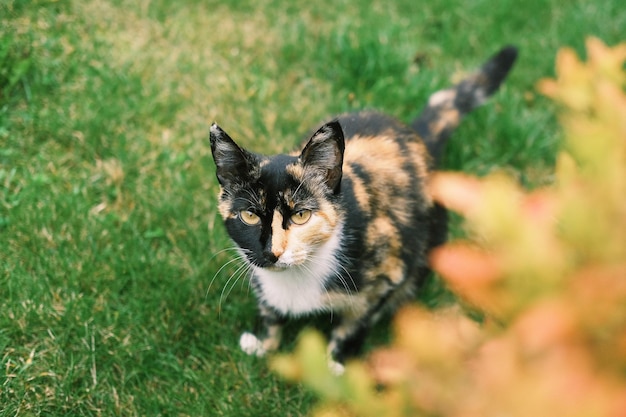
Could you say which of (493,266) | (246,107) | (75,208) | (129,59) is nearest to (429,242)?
(246,107)

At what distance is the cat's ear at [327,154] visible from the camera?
6.43ft

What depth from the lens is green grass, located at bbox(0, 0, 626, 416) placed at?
2385 millimetres

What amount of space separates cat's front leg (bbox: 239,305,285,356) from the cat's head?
20.9 inches

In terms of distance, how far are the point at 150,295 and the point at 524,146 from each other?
96.3 inches

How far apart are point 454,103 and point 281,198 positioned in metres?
1.44

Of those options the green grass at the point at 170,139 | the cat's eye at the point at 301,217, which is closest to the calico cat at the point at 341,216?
the cat's eye at the point at 301,217

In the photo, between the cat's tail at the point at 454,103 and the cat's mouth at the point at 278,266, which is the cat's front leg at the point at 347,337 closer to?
the cat's mouth at the point at 278,266

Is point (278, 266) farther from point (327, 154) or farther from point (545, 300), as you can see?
point (545, 300)

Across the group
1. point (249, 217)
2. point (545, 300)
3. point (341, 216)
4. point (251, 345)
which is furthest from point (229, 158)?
point (545, 300)

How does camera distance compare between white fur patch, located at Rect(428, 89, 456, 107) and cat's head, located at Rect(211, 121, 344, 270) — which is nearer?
cat's head, located at Rect(211, 121, 344, 270)

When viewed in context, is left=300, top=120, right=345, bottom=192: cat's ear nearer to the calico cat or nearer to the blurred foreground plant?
the calico cat

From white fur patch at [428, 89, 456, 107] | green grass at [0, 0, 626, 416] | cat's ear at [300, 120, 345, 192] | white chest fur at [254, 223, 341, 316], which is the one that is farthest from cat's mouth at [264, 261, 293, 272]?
white fur patch at [428, 89, 456, 107]

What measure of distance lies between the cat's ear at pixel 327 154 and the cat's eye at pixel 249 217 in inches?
10.6

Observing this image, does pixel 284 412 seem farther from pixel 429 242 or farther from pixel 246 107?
pixel 246 107
